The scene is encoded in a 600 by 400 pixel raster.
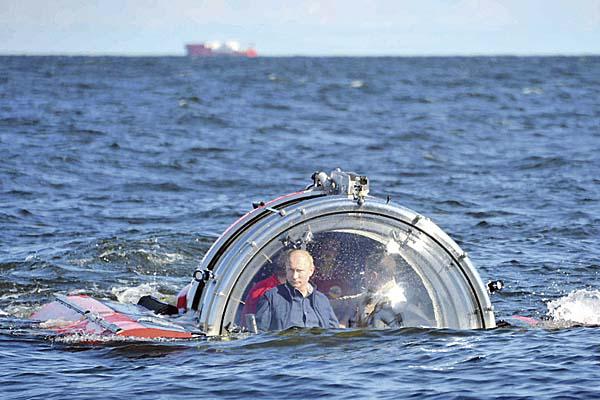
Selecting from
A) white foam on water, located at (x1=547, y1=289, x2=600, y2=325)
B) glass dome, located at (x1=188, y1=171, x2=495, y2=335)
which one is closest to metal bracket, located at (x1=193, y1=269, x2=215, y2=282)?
glass dome, located at (x1=188, y1=171, x2=495, y2=335)

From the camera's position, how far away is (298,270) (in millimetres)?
9516

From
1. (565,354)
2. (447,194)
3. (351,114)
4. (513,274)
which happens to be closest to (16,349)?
(565,354)

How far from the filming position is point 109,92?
178ft

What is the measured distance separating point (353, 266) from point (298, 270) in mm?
455

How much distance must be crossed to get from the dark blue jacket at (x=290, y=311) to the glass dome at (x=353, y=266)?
6 cm

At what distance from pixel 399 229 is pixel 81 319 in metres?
3.00

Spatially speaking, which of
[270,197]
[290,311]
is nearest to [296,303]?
[290,311]

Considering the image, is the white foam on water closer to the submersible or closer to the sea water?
the sea water

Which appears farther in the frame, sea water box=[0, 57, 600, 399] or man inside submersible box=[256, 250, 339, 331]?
man inside submersible box=[256, 250, 339, 331]

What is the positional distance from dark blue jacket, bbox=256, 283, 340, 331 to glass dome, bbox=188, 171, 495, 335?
64 mm

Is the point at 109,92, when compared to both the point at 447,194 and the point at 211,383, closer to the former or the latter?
the point at 447,194

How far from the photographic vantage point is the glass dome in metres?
9.41

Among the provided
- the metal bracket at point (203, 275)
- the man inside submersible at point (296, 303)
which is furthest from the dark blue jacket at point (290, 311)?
the metal bracket at point (203, 275)

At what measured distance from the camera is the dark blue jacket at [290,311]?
31.4 feet
